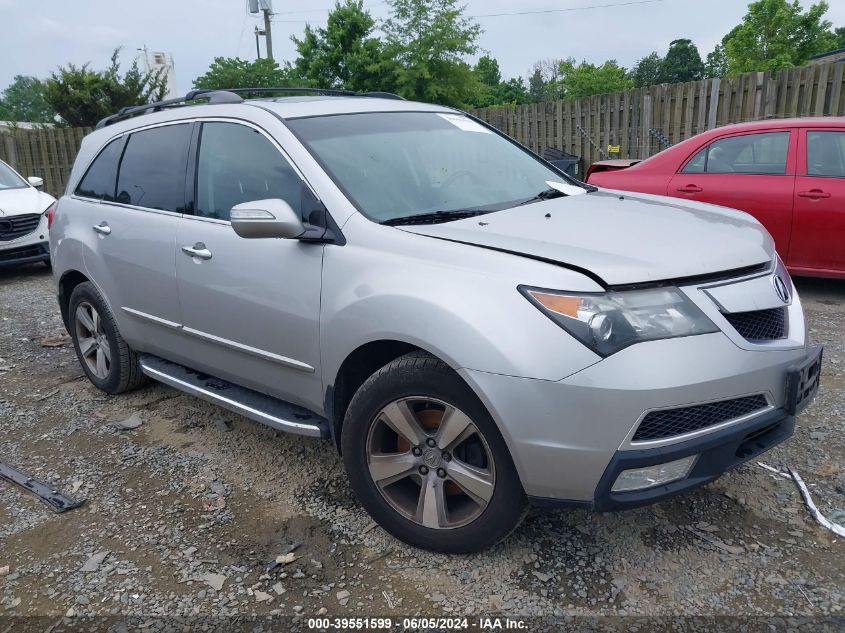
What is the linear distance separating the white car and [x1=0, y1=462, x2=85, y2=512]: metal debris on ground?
596cm

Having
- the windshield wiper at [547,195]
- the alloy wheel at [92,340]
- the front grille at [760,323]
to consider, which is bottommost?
the alloy wheel at [92,340]

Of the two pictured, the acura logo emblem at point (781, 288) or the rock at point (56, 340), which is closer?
the acura logo emblem at point (781, 288)

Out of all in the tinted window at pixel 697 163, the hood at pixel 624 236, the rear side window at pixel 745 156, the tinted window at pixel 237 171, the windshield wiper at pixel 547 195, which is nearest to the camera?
the hood at pixel 624 236

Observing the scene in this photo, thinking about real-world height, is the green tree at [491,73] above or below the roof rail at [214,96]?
above

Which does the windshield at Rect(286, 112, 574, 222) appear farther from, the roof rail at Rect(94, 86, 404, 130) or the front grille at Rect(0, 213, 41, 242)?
the front grille at Rect(0, 213, 41, 242)

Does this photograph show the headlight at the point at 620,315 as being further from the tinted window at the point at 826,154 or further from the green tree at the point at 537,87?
the green tree at the point at 537,87

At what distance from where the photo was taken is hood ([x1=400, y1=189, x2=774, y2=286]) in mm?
2320

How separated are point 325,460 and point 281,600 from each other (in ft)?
3.61

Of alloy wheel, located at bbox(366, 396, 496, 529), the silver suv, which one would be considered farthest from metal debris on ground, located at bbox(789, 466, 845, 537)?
alloy wheel, located at bbox(366, 396, 496, 529)

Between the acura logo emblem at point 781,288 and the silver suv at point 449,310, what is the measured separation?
1 centimetres

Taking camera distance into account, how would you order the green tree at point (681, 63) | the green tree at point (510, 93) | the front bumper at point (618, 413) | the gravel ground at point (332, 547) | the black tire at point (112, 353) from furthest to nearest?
the green tree at point (681, 63) < the green tree at point (510, 93) < the black tire at point (112, 353) < the gravel ground at point (332, 547) < the front bumper at point (618, 413)

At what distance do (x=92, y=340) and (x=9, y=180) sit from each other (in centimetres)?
660

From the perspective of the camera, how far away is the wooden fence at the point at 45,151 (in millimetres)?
16847

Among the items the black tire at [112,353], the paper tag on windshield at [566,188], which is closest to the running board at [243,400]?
the black tire at [112,353]
